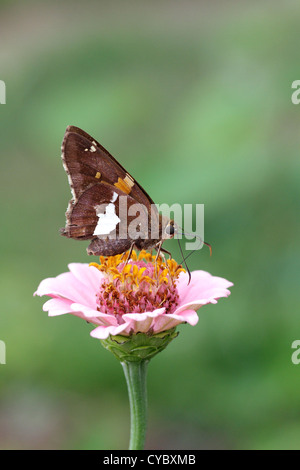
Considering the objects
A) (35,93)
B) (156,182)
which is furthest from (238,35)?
(156,182)

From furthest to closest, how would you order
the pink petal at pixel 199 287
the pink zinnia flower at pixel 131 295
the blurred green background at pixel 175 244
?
1. the blurred green background at pixel 175 244
2. the pink petal at pixel 199 287
3. the pink zinnia flower at pixel 131 295

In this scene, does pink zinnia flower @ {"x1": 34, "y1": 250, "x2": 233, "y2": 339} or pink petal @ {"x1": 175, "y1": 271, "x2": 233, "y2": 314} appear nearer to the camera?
pink zinnia flower @ {"x1": 34, "y1": 250, "x2": 233, "y2": 339}

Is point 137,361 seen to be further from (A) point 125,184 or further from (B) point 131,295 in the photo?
(A) point 125,184

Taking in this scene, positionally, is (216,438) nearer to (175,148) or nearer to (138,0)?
(175,148)

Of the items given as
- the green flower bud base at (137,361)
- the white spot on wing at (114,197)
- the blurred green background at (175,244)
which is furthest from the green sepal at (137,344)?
the blurred green background at (175,244)

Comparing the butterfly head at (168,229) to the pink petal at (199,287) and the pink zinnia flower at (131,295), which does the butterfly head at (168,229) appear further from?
the pink petal at (199,287)

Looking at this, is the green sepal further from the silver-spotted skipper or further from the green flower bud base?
the silver-spotted skipper

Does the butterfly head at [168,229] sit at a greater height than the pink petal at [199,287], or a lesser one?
greater

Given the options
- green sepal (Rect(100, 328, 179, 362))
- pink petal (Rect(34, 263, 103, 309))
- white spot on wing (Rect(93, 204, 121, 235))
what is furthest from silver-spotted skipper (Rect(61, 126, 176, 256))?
green sepal (Rect(100, 328, 179, 362))
